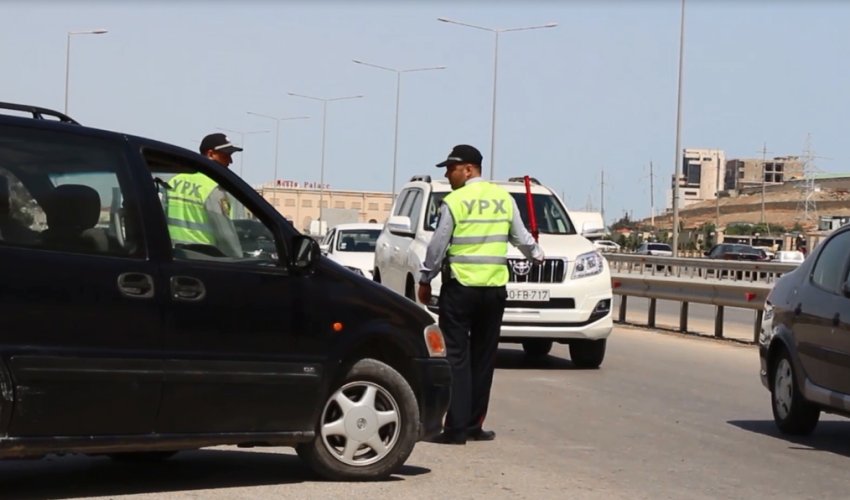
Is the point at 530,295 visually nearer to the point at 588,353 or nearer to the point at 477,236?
the point at 588,353

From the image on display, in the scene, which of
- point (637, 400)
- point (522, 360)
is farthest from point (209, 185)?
point (522, 360)

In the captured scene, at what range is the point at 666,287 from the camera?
22953mm

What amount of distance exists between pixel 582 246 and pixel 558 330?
1.12 m

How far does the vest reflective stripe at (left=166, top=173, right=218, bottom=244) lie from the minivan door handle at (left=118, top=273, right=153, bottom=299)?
12.7 inches

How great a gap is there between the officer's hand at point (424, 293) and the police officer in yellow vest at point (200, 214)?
6.54 ft

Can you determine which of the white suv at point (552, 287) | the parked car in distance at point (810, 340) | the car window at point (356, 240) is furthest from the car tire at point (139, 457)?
the car window at point (356, 240)

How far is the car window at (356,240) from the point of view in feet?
85.9

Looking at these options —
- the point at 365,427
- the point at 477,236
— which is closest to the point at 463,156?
the point at 477,236

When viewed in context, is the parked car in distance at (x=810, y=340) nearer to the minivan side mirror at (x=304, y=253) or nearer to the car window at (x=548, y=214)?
the minivan side mirror at (x=304, y=253)

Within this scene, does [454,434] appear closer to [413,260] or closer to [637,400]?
[637,400]

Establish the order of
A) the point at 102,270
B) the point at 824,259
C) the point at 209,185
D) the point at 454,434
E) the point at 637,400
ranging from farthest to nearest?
1. the point at 637,400
2. the point at 824,259
3. the point at 454,434
4. the point at 209,185
5. the point at 102,270

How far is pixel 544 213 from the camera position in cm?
1694

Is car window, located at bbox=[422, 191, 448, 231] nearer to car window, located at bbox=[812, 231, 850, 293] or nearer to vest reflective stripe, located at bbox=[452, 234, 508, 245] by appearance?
car window, located at bbox=[812, 231, 850, 293]

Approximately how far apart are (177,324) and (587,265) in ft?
30.2
